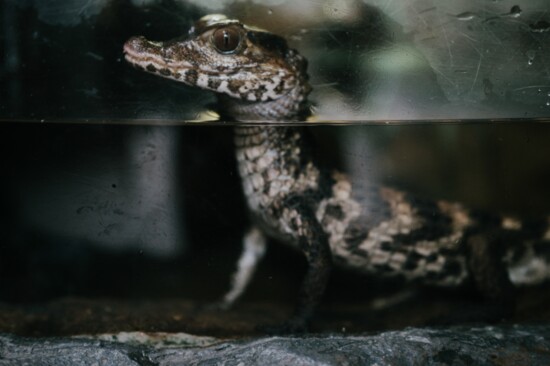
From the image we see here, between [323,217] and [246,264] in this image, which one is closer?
[323,217]

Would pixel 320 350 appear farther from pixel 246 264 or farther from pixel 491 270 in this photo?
pixel 491 270

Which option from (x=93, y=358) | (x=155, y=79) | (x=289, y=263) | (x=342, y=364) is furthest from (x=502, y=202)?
(x=93, y=358)

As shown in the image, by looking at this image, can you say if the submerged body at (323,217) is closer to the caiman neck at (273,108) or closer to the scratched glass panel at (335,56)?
the caiman neck at (273,108)

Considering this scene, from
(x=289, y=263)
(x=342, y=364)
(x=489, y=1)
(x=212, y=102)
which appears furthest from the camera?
(x=289, y=263)

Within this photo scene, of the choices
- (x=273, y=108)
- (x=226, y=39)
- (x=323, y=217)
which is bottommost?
(x=323, y=217)

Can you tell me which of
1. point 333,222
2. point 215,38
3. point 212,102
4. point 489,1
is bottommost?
point 333,222

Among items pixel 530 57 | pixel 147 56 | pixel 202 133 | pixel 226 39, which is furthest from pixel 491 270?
pixel 147 56

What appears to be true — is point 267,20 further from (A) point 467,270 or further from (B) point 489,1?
(A) point 467,270

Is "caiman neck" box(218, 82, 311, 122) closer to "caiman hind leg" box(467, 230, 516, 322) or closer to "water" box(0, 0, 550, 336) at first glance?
"water" box(0, 0, 550, 336)

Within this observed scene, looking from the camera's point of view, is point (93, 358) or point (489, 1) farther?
point (489, 1)
